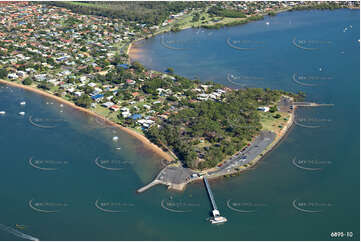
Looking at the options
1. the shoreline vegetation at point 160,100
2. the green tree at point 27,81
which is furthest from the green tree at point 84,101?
the green tree at point 27,81

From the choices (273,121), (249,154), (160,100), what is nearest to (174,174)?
(249,154)

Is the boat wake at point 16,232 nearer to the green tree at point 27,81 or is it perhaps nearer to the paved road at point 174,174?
the paved road at point 174,174

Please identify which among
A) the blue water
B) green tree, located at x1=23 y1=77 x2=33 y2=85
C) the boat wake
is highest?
green tree, located at x1=23 y1=77 x2=33 y2=85

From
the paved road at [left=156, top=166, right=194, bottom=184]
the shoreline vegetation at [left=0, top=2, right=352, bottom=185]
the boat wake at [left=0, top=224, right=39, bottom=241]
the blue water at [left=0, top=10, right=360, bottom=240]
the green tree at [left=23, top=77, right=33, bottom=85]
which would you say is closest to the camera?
the boat wake at [left=0, top=224, right=39, bottom=241]

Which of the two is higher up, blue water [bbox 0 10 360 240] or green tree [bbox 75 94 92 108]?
green tree [bbox 75 94 92 108]

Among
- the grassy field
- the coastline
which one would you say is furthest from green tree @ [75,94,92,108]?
the grassy field

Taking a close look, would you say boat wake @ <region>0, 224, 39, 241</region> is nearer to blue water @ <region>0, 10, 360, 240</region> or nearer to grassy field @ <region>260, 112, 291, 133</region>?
blue water @ <region>0, 10, 360, 240</region>

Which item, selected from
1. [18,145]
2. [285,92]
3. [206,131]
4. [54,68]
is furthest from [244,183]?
[54,68]

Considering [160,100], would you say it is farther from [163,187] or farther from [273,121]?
[163,187]
